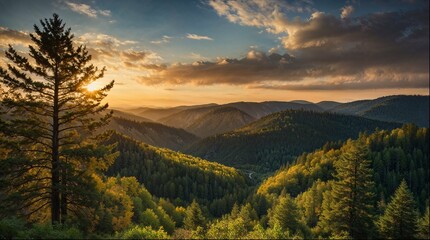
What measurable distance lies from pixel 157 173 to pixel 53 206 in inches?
6166

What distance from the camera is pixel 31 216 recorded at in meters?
25.4

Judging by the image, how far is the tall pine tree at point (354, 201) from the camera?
32.2 m

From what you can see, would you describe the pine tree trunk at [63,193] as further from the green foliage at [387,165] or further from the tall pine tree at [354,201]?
the green foliage at [387,165]

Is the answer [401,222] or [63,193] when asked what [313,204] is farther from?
[63,193]

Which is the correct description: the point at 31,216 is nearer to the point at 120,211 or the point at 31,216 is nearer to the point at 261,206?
the point at 120,211

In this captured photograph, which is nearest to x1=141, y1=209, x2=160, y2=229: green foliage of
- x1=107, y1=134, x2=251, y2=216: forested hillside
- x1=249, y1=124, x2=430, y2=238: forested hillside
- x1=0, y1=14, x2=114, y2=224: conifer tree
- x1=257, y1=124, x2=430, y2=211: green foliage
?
x1=0, y1=14, x2=114, y2=224: conifer tree

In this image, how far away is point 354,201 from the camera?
1284 inches

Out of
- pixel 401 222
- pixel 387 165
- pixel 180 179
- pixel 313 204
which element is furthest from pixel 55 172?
pixel 180 179

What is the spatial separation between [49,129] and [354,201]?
3018 cm

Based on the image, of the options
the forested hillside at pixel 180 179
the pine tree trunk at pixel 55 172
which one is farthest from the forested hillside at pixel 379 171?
the pine tree trunk at pixel 55 172

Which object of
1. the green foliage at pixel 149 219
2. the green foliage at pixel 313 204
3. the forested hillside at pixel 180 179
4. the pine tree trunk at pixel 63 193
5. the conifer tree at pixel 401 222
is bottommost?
the forested hillside at pixel 180 179

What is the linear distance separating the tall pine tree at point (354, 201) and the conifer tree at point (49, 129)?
2392cm

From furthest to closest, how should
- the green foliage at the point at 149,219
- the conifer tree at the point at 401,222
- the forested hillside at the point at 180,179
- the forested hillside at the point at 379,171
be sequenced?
the forested hillside at the point at 180,179 < the forested hillside at the point at 379,171 < the green foliage at the point at 149,219 < the conifer tree at the point at 401,222

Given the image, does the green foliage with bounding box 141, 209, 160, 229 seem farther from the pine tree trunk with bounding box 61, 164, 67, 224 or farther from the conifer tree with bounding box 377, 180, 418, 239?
the conifer tree with bounding box 377, 180, 418, 239
